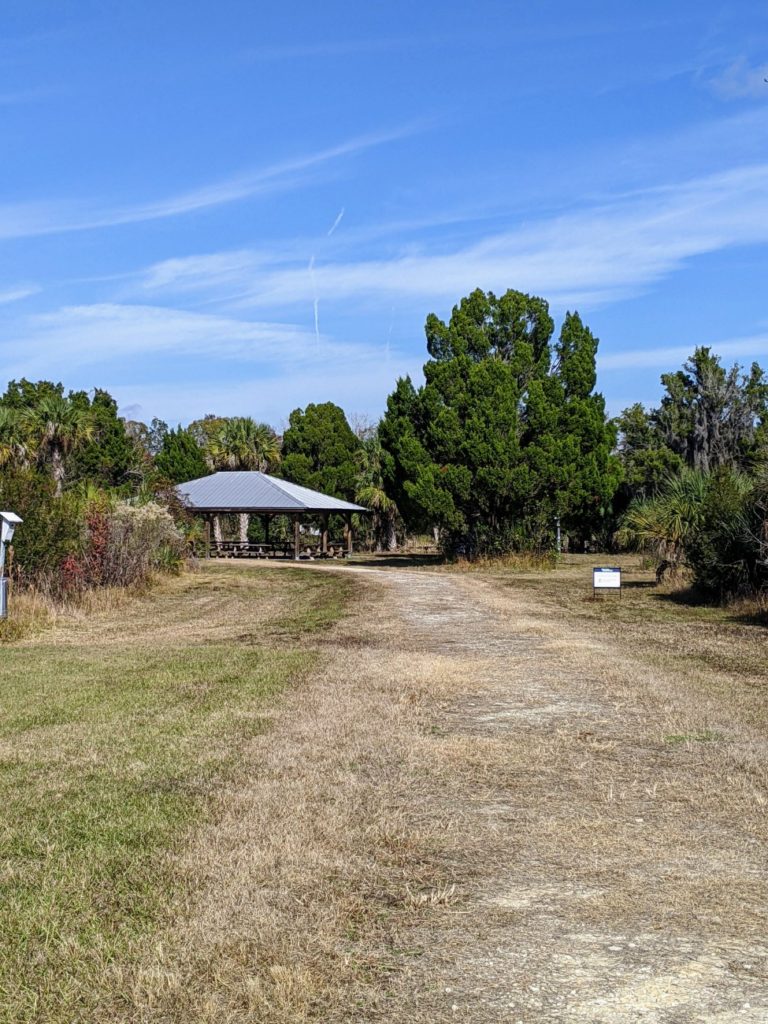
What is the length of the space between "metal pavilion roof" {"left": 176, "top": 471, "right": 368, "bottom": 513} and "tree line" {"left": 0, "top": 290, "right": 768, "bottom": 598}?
3558mm

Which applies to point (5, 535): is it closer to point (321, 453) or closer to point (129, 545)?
point (129, 545)

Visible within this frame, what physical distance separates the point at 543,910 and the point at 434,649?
9512mm

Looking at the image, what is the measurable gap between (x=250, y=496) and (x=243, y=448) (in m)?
15.2

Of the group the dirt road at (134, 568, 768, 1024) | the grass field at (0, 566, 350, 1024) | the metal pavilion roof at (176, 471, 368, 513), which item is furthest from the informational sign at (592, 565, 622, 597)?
the metal pavilion roof at (176, 471, 368, 513)

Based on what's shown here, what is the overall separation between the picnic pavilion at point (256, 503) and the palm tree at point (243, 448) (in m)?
9.50

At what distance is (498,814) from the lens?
6.40 m

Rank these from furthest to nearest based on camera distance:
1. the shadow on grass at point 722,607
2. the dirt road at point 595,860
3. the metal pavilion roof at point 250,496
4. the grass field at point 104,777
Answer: the metal pavilion roof at point 250,496 < the shadow on grass at point 722,607 < the grass field at point 104,777 < the dirt road at point 595,860

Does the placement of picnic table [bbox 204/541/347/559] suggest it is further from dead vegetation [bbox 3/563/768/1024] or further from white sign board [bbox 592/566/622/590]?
dead vegetation [bbox 3/563/768/1024]

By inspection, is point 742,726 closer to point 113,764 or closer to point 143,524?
point 113,764

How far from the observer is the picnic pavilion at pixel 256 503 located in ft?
147

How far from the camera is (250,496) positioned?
4609 cm

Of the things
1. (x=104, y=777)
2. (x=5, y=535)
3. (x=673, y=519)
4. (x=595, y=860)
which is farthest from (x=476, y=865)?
(x=673, y=519)

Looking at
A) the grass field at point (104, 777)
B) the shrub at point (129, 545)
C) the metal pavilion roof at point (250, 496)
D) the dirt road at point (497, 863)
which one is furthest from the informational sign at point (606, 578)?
the metal pavilion roof at point (250, 496)

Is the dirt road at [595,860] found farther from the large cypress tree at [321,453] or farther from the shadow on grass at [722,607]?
the large cypress tree at [321,453]
